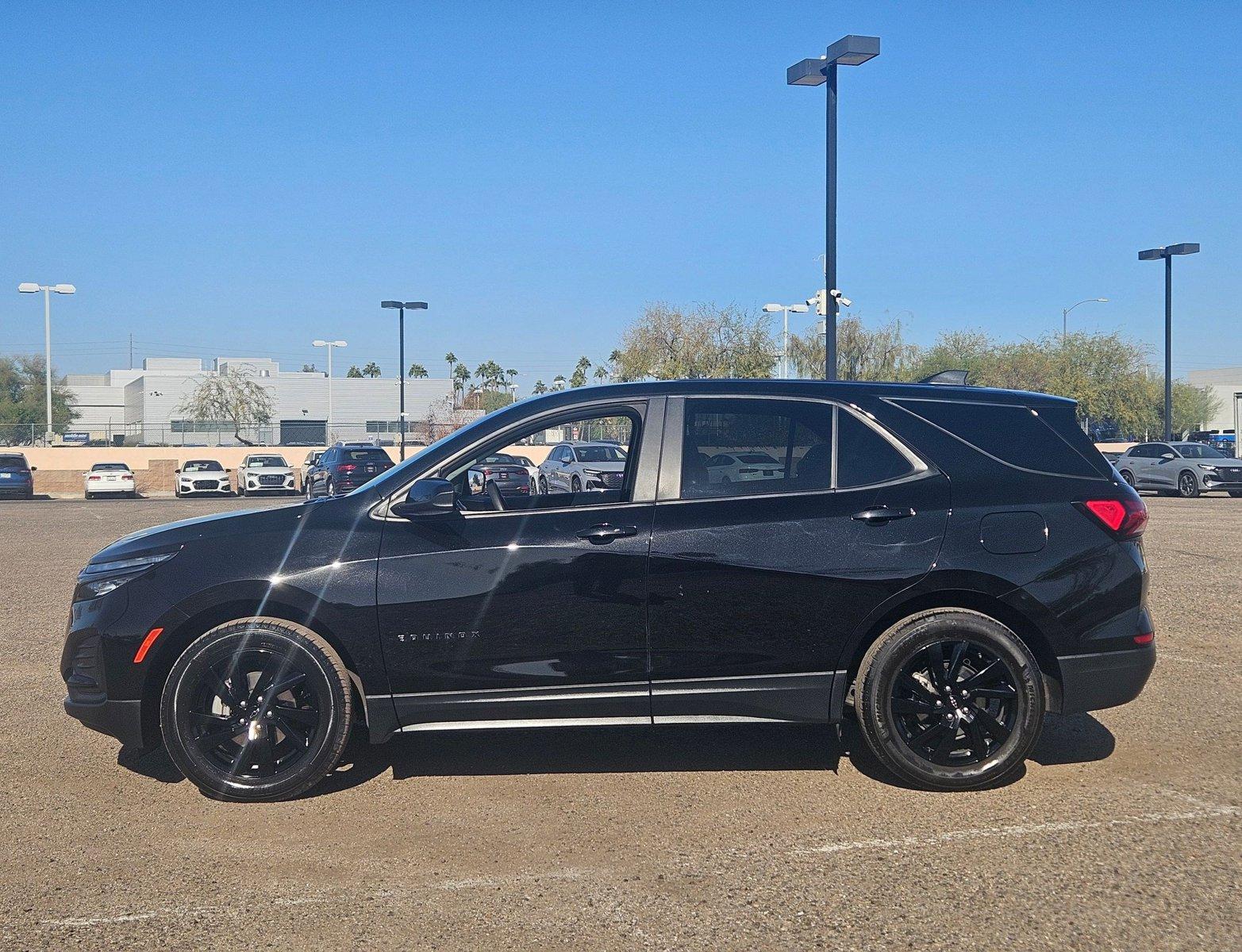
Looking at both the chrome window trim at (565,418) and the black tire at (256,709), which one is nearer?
the black tire at (256,709)

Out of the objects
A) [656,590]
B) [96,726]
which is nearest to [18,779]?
[96,726]

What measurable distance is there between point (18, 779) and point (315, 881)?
6.91ft

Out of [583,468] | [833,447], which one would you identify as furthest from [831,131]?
[833,447]

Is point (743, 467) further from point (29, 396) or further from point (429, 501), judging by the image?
point (29, 396)

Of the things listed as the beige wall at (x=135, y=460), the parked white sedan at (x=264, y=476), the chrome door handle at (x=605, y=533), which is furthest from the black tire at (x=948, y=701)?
the beige wall at (x=135, y=460)

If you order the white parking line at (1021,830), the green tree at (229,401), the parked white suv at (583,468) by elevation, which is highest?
the green tree at (229,401)

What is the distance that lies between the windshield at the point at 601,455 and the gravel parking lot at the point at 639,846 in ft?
4.86

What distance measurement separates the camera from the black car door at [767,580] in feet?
16.6

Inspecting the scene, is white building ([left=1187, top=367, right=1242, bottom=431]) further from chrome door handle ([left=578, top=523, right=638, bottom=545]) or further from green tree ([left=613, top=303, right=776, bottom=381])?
chrome door handle ([left=578, top=523, right=638, bottom=545])

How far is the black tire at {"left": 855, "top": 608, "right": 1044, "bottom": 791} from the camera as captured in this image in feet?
16.7

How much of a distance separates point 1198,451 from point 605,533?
32793mm

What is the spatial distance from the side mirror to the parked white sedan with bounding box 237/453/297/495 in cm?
3773

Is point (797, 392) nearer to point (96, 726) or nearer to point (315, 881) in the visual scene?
point (315, 881)

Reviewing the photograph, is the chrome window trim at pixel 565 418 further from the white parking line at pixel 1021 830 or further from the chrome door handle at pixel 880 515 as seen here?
the white parking line at pixel 1021 830
